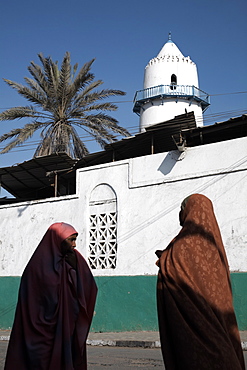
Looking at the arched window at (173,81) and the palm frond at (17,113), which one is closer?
the palm frond at (17,113)

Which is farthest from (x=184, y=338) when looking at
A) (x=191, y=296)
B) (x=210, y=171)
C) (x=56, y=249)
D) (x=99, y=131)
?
(x=99, y=131)

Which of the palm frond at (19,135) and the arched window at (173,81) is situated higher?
the arched window at (173,81)

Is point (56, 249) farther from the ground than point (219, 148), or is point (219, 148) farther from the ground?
point (219, 148)

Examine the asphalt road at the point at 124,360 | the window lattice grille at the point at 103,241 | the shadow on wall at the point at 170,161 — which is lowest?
the asphalt road at the point at 124,360

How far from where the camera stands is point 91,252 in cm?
1320

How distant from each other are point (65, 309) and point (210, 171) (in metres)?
7.20

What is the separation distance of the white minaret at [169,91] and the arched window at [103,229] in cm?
1056

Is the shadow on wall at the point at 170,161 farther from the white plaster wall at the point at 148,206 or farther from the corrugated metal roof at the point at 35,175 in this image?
the corrugated metal roof at the point at 35,175

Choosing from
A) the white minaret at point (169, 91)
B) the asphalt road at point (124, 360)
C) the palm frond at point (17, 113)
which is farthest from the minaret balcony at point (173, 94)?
the asphalt road at point (124, 360)

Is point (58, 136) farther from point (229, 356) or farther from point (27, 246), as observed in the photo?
point (229, 356)

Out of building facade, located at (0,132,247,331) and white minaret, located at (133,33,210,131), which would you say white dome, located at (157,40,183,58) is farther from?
building facade, located at (0,132,247,331)

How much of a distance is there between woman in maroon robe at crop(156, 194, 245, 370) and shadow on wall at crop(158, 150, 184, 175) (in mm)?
8533

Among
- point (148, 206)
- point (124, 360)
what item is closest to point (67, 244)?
point (124, 360)

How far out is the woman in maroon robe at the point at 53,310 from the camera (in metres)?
4.62
